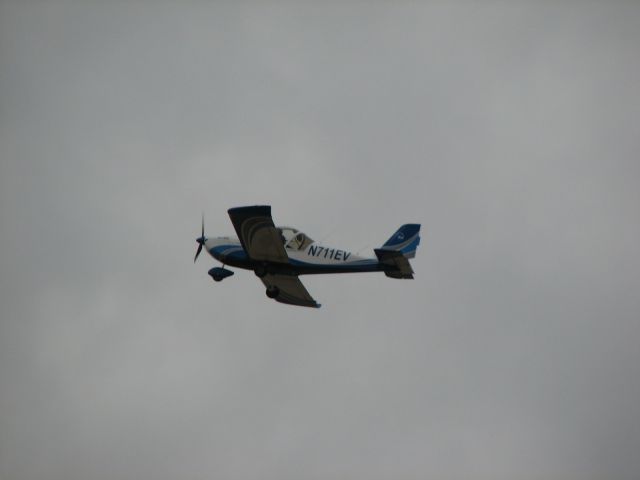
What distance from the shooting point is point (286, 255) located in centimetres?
2681

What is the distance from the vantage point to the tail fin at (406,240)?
2603cm

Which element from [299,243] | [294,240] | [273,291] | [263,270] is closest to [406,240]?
[299,243]

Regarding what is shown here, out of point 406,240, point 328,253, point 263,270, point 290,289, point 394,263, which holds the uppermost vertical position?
point 406,240

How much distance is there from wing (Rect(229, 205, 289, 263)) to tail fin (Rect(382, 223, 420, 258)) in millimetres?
3884

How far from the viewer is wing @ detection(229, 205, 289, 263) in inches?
990

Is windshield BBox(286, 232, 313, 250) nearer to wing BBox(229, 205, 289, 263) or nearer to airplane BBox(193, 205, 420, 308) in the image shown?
airplane BBox(193, 205, 420, 308)

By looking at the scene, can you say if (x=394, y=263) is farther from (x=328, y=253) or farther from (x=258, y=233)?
(x=258, y=233)

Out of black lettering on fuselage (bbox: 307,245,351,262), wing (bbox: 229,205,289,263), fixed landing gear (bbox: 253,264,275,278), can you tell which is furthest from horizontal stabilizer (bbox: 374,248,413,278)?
fixed landing gear (bbox: 253,264,275,278)

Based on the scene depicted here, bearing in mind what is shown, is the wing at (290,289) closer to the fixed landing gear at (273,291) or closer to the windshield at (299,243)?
the fixed landing gear at (273,291)

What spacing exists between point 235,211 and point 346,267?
4.44 m

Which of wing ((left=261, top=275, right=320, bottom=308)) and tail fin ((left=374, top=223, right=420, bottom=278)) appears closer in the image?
tail fin ((left=374, top=223, right=420, bottom=278))

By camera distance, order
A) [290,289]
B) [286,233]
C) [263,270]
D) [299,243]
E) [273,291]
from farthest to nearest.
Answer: [273,291] → [290,289] → [263,270] → [286,233] → [299,243]

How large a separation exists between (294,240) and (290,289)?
240 cm

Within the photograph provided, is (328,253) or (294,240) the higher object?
(294,240)
